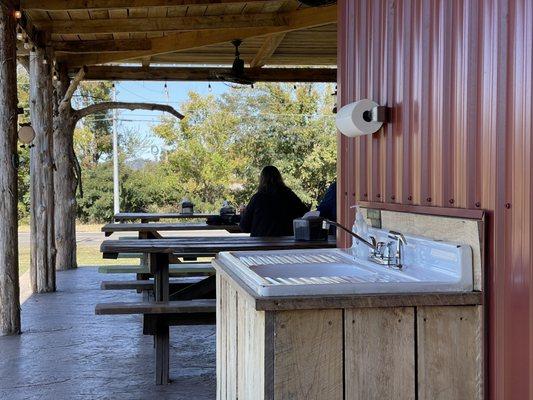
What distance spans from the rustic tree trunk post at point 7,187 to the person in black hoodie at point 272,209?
1.80 metres

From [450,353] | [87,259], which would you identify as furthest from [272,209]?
[87,259]

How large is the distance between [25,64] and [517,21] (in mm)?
7612

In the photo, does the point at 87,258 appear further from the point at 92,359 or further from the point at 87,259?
the point at 92,359

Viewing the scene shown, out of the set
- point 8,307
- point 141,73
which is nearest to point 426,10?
point 8,307

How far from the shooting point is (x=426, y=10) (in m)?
2.69

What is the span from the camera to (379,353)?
2.23 m

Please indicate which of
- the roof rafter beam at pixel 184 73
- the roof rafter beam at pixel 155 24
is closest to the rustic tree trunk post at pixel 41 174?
the roof rafter beam at pixel 155 24

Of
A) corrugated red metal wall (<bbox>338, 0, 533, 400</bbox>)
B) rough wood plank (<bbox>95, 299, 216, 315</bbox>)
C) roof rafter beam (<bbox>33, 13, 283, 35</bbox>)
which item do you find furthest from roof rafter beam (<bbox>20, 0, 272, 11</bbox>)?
corrugated red metal wall (<bbox>338, 0, 533, 400</bbox>)

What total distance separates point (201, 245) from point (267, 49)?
477cm

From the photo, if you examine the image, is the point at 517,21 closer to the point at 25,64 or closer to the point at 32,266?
the point at 32,266

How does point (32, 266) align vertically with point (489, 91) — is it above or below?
below

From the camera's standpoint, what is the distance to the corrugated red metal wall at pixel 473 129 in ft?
6.90

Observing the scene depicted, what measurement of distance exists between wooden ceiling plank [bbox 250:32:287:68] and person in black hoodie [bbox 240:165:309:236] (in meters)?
2.40

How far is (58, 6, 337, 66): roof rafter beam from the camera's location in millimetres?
6934
